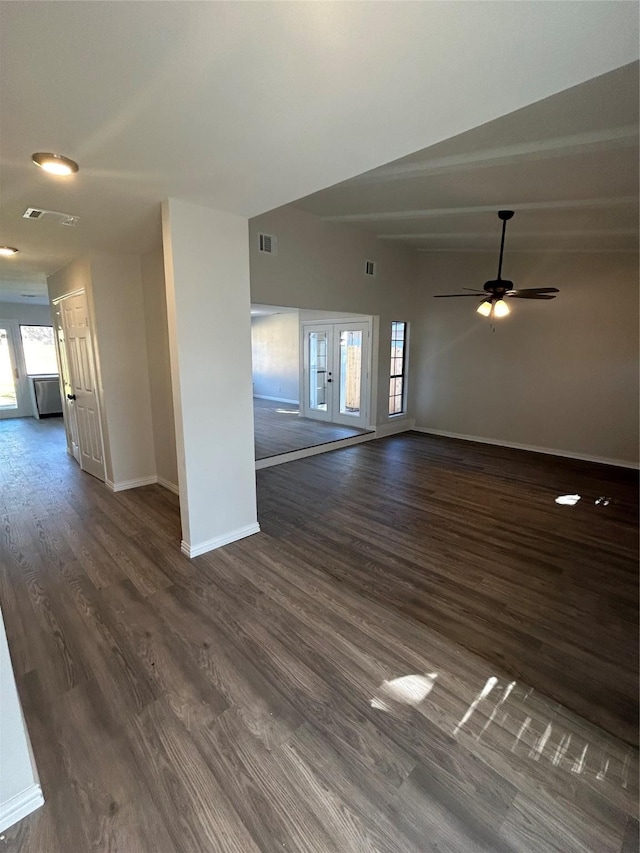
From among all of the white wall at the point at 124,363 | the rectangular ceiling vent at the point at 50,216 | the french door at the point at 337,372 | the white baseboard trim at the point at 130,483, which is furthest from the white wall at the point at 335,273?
the white baseboard trim at the point at 130,483

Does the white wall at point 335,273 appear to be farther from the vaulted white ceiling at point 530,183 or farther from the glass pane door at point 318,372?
the glass pane door at point 318,372

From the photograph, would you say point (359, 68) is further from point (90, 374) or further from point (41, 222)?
point (90, 374)

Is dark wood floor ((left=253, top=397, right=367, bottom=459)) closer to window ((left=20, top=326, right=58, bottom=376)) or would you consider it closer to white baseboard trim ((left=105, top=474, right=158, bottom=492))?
white baseboard trim ((left=105, top=474, right=158, bottom=492))

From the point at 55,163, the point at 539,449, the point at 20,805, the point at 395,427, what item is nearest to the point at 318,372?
the point at 395,427

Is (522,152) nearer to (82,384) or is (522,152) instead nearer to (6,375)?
(82,384)

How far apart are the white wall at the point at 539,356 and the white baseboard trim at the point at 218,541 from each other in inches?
189

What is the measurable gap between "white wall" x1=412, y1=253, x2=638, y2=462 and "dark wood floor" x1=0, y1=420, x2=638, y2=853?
7.47 feet

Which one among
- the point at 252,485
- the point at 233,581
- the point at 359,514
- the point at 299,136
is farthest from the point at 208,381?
the point at 359,514

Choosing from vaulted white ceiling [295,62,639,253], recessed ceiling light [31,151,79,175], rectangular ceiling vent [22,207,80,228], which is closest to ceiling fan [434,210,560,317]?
vaulted white ceiling [295,62,639,253]

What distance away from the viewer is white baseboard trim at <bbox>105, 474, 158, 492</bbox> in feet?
14.1

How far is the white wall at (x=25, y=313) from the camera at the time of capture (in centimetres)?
809

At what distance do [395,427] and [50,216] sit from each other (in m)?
5.80

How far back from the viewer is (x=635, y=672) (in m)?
1.95

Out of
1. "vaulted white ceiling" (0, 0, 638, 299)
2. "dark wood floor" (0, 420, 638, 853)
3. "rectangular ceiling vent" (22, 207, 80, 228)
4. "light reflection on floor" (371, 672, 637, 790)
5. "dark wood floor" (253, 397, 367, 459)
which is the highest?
"rectangular ceiling vent" (22, 207, 80, 228)
